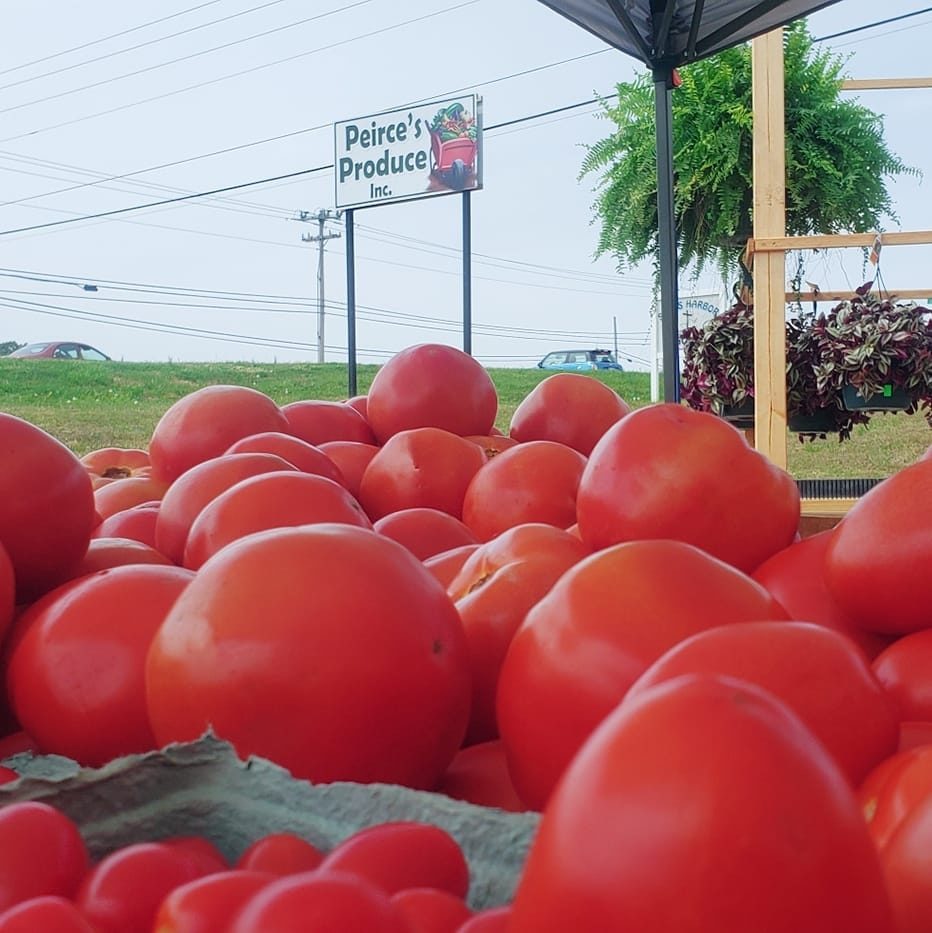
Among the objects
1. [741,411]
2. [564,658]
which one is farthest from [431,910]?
[741,411]

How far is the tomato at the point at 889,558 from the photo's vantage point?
2.56 ft

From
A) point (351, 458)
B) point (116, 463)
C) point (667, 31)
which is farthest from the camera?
point (667, 31)

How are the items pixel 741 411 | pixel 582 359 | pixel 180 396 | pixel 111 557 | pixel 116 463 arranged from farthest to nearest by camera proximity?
pixel 582 359
pixel 180 396
pixel 741 411
pixel 116 463
pixel 111 557

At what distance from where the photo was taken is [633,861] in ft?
0.89

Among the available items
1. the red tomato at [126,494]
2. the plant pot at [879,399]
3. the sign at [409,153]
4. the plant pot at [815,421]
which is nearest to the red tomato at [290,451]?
the red tomato at [126,494]

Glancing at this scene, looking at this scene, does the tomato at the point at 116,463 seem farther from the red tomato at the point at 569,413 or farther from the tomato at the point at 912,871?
the tomato at the point at 912,871

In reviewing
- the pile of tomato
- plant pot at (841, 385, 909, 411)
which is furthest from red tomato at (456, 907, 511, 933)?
plant pot at (841, 385, 909, 411)

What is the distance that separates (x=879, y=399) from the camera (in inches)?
149

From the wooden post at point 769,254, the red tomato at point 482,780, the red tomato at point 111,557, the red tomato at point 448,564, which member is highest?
the wooden post at point 769,254

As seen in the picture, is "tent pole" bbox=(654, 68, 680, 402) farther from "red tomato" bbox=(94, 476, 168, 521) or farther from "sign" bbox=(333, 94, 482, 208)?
"red tomato" bbox=(94, 476, 168, 521)

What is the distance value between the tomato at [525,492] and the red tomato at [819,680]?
2.60 ft

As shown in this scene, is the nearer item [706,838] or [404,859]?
[706,838]

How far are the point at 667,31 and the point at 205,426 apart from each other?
82.3 inches

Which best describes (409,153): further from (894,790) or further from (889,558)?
(894,790)
